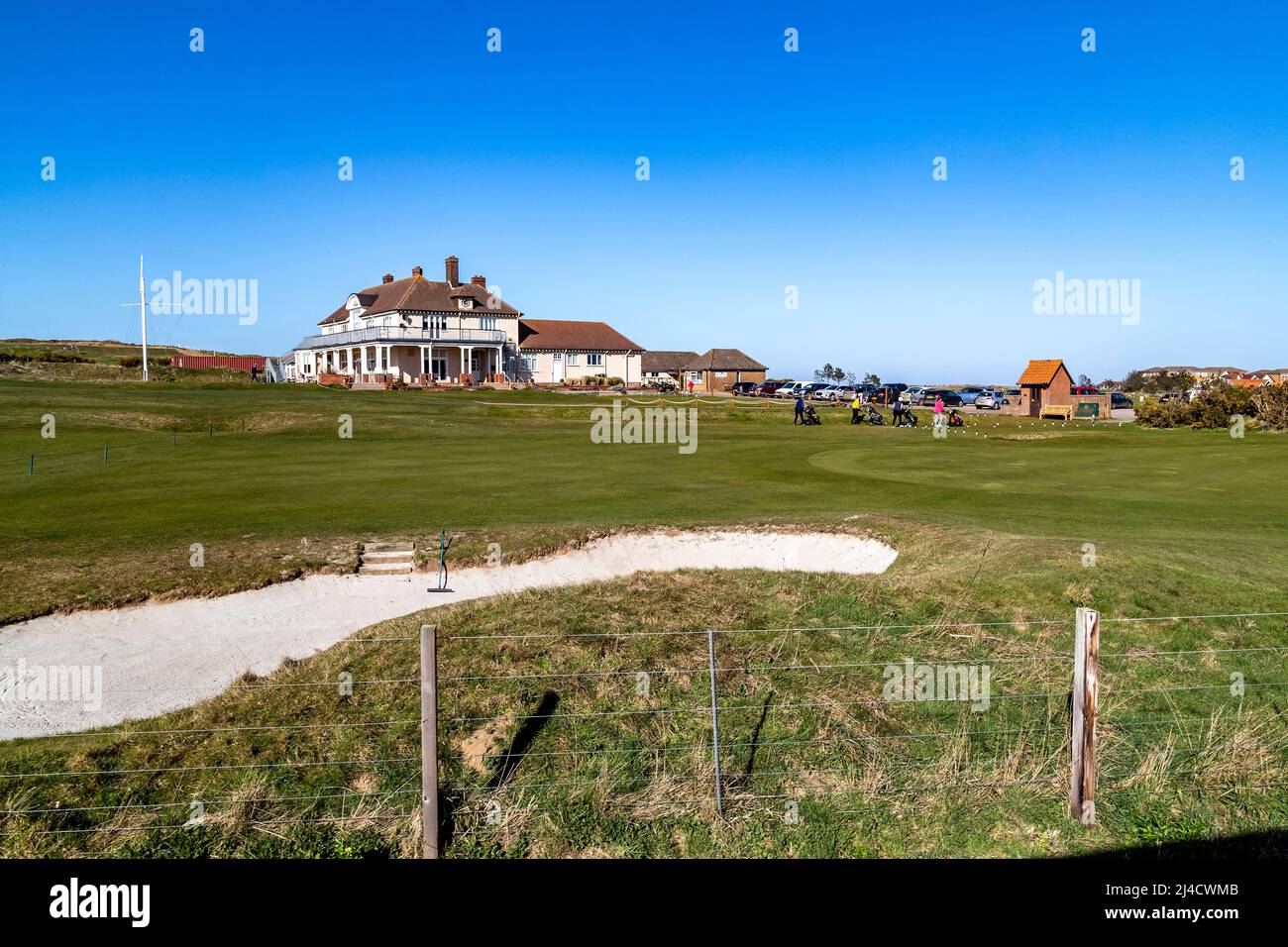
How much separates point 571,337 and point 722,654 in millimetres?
90525

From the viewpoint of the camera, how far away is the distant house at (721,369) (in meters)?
101

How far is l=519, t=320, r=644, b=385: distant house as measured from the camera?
96.8 m

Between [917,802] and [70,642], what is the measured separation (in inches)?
521

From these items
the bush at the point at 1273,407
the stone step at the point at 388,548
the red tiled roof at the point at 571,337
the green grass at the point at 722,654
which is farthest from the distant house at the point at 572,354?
the stone step at the point at 388,548

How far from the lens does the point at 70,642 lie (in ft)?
46.3

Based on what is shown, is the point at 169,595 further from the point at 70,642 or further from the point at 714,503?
the point at 714,503

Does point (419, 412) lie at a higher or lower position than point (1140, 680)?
higher

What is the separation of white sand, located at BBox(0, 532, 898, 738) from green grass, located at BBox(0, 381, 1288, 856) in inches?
25.2

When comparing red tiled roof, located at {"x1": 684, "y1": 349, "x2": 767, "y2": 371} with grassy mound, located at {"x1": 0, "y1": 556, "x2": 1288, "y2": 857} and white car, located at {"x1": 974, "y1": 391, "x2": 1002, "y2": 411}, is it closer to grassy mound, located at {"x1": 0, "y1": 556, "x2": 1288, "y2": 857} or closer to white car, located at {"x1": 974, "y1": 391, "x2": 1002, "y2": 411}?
white car, located at {"x1": 974, "y1": 391, "x2": 1002, "y2": 411}

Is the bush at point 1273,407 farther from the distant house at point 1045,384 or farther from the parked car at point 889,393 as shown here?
the parked car at point 889,393

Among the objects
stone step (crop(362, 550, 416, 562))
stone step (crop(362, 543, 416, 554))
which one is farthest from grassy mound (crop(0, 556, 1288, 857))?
stone step (crop(362, 543, 416, 554))
